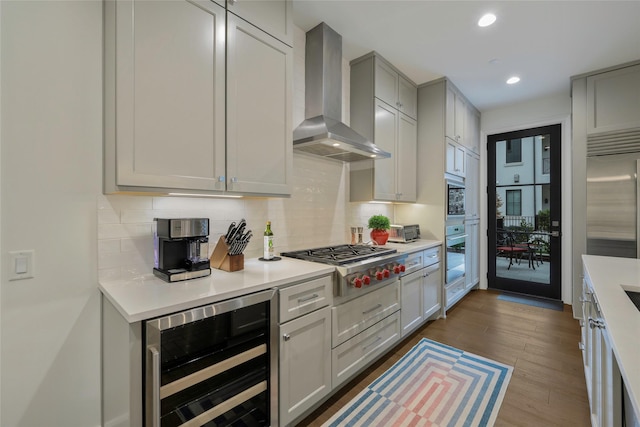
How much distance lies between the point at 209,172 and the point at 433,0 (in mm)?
2048

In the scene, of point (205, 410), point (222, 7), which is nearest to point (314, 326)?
point (205, 410)

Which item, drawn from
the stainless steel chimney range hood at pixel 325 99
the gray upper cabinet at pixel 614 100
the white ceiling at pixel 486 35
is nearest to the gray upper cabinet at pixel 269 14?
the white ceiling at pixel 486 35

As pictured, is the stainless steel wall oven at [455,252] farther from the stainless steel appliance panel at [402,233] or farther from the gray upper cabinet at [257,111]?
the gray upper cabinet at [257,111]

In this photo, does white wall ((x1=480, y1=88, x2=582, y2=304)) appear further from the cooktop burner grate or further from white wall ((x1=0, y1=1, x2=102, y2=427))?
white wall ((x1=0, y1=1, x2=102, y2=427))

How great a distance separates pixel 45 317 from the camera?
1.37 m

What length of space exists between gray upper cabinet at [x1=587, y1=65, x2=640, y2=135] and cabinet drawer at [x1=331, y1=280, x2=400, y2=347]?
2.90 metres

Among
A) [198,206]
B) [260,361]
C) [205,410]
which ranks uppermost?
[198,206]

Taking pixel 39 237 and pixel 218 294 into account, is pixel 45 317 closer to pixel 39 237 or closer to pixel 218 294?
pixel 39 237

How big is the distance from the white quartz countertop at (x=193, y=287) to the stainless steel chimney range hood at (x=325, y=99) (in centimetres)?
104

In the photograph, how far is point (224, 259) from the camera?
1793mm

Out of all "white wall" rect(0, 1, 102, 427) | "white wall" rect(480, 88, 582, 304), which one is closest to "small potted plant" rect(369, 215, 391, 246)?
"white wall" rect(0, 1, 102, 427)

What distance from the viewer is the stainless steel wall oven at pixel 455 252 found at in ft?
11.4

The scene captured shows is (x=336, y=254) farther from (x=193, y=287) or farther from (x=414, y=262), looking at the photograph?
(x=193, y=287)

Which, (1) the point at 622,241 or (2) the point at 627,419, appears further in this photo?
(1) the point at 622,241
